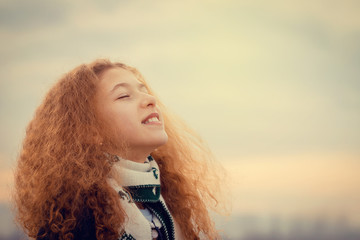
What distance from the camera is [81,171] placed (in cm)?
249

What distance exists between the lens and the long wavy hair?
2307 millimetres

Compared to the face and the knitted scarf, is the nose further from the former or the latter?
the knitted scarf

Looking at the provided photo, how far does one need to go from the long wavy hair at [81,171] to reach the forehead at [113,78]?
5 centimetres

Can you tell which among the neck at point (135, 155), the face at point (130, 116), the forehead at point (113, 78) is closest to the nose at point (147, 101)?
the face at point (130, 116)

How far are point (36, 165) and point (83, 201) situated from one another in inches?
20.5

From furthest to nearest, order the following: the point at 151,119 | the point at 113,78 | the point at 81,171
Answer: the point at 113,78, the point at 151,119, the point at 81,171

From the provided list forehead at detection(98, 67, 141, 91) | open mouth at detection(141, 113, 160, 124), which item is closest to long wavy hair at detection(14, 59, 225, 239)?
forehead at detection(98, 67, 141, 91)

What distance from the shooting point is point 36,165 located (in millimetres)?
2617

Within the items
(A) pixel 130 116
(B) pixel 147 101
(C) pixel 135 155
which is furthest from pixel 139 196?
(B) pixel 147 101

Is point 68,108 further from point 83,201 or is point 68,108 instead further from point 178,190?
point 178,190

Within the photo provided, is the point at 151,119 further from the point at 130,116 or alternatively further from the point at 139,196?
the point at 139,196

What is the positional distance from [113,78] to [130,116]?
0.39m

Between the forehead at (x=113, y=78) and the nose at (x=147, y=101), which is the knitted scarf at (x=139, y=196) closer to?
the nose at (x=147, y=101)

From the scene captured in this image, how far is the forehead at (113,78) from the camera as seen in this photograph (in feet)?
9.22
